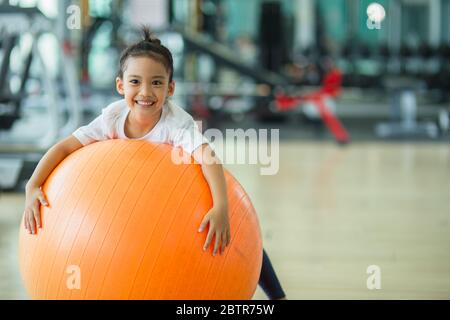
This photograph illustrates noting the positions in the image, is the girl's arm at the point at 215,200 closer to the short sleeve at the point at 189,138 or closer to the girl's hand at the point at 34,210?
the short sleeve at the point at 189,138

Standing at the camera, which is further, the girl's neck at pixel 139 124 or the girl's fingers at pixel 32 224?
the girl's neck at pixel 139 124

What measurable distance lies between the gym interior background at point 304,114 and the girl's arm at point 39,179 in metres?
0.62

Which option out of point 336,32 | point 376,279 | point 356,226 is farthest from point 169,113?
point 336,32

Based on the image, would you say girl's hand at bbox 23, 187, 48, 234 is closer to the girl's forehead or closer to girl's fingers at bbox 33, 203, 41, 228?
girl's fingers at bbox 33, 203, 41, 228

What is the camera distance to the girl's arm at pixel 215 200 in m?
1.55

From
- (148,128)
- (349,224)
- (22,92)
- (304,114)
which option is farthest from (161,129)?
(304,114)

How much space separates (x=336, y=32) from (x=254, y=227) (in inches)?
461

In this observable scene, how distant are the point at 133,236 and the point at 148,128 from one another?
34 centimetres

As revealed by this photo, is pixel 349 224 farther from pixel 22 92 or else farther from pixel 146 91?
pixel 22 92

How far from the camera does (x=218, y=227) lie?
5.09 feet

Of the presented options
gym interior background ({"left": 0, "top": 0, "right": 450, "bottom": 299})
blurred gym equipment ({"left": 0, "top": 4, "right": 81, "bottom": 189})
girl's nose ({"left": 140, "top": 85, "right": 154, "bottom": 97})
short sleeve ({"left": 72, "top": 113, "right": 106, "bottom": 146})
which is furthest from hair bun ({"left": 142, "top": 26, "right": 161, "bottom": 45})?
blurred gym equipment ({"left": 0, "top": 4, "right": 81, "bottom": 189})

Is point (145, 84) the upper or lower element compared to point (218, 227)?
upper

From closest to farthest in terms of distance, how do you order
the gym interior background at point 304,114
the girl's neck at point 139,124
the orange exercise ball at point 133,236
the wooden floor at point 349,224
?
1. the orange exercise ball at point 133,236
2. the girl's neck at point 139,124
3. the wooden floor at point 349,224
4. the gym interior background at point 304,114

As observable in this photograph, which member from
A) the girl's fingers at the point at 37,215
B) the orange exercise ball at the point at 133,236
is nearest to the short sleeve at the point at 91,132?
the orange exercise ball at the point at 133,236
